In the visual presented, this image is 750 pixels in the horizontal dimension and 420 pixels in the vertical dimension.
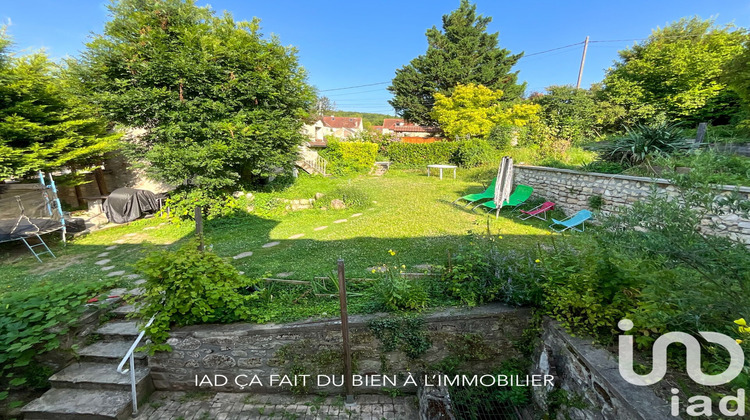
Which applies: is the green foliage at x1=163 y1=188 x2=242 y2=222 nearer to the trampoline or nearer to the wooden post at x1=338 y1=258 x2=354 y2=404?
the trampoline

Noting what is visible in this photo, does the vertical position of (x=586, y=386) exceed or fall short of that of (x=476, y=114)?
it falls short

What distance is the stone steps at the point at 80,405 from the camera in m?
2.33

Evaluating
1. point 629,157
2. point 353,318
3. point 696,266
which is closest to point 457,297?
point 353,318

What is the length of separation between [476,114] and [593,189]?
1258 centimetres

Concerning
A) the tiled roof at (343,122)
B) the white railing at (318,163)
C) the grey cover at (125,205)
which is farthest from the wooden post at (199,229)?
the tiled roof at (343,122)

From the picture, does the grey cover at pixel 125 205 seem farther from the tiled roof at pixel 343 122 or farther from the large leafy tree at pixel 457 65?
the tiled roof at pixel 343 122

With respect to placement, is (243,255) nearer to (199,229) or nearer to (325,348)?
(199,229)

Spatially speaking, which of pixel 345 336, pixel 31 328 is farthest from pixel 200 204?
pixel 345 336

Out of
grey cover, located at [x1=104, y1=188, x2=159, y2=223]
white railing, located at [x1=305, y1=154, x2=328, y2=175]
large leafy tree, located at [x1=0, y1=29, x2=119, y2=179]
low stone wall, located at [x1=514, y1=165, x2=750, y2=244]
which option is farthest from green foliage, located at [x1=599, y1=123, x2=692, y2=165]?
large leafy tree, located at [x1=0, y1=29, x2=119, y2=179]

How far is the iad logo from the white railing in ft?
44.1

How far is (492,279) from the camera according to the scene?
287cm

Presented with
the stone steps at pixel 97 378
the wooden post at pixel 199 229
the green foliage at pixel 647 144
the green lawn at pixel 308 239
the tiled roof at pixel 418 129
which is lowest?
the stone steps at pixel 97 378

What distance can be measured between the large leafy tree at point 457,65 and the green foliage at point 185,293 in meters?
22.1

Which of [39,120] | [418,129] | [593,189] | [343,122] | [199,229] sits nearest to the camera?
[199,229]
